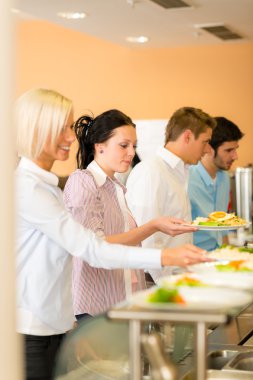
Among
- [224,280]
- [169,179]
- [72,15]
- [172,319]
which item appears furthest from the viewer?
[72,15]

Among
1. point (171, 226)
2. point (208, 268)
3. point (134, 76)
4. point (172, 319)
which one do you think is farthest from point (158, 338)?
point (134, 76)

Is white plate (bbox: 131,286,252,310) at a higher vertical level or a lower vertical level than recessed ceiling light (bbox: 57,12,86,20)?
lower

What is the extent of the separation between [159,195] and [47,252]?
1.37 m

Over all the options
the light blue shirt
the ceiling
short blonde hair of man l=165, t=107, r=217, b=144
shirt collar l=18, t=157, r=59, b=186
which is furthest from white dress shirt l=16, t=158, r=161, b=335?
the ceiling

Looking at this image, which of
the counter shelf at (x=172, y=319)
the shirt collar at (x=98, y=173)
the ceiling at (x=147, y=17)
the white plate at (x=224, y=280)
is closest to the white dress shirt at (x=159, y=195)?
the shirt collar at (x=98, y=173)

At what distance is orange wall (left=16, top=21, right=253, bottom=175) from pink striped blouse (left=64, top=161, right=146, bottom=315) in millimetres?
5876

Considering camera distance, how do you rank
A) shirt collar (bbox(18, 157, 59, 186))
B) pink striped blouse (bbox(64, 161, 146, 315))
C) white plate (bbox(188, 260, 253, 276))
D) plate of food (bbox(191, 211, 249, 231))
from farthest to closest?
plate of food (bbox(191, 211, 249, 231))
pink striped blouse (bbox(64, 161, 146, 315))
shirt collar (bbox(18, 157, 59, 186))
white plate (bbox(188, 260, 253, 276))

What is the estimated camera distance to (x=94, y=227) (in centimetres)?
292

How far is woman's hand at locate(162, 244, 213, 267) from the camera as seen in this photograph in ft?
7.01

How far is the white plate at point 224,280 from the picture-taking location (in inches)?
73.9

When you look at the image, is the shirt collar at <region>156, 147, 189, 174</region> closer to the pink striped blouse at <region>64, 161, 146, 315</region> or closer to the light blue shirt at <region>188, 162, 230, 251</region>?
the light blue shirt at <region>188, 162, 230, 251</region>

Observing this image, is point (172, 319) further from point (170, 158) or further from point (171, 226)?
point (170, 158)

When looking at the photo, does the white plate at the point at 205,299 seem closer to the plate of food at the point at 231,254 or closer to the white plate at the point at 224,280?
the white plate at the point at 224,280

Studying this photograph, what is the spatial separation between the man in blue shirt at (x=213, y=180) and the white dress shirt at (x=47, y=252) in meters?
2.02
